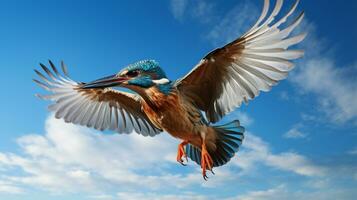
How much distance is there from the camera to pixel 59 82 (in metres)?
4.20

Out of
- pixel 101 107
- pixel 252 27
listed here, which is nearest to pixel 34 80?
pixel 101 107

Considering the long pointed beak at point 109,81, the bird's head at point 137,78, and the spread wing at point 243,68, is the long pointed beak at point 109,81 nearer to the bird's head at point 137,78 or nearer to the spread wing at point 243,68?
the bird's head at point 137,78

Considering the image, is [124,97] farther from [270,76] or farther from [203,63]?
[270,76]

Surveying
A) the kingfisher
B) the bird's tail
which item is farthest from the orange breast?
the bird's tail

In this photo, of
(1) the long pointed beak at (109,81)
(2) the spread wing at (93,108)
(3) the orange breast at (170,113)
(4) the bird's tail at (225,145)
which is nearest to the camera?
(1) the long pointed beak at (109,81)

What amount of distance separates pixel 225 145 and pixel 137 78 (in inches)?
46.4

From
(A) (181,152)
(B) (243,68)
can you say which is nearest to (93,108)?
(A) (181,152)

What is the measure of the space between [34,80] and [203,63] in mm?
1775

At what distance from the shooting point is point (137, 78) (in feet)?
9.61

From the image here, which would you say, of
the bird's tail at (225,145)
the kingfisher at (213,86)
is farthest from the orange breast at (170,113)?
the bird's tail at (225,145)

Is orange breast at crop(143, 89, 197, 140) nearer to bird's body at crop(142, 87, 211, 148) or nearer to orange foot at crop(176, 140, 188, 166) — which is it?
bird's body at crop(142, 87, 211, 148)

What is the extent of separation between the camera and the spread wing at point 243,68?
2.90 meters

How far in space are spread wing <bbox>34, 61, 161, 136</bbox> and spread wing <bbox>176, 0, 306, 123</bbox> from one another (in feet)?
2.68

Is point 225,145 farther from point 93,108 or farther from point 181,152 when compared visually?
point 93,108
